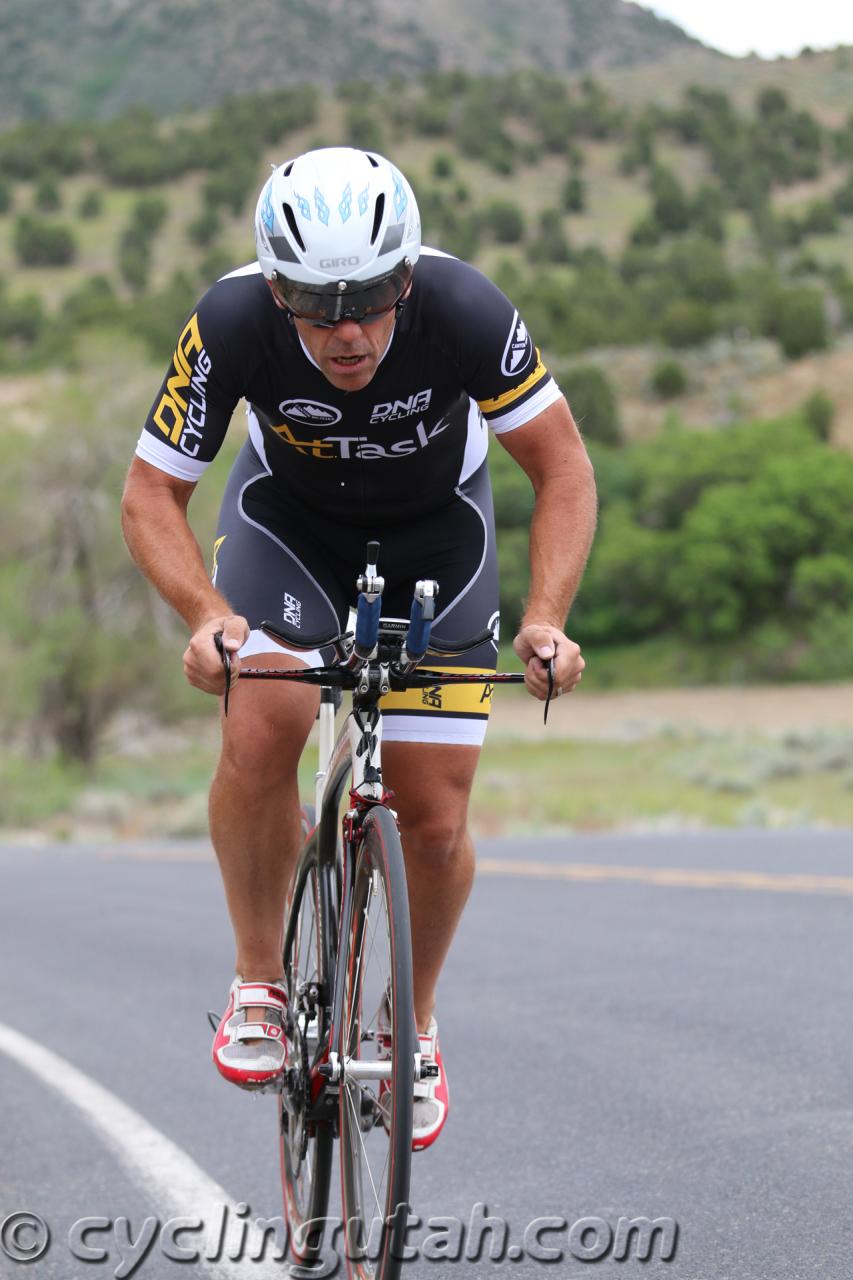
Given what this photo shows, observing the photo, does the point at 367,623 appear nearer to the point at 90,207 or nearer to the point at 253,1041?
the point at 253,1041

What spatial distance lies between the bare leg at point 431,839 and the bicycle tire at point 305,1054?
236mm

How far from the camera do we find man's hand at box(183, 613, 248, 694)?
3779mm

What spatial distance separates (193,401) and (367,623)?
2.83 feet

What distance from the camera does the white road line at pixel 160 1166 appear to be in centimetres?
452

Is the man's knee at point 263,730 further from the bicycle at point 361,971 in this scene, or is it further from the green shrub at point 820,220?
the green shrub at point 820,220

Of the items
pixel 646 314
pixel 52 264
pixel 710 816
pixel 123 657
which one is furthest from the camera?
pixel 52 264

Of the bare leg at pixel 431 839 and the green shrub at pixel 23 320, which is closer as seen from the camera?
the bare leg at pixel 431 839

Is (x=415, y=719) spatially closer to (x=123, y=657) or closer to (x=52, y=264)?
(x=123, y=657)

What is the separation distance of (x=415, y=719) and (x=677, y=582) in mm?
76236

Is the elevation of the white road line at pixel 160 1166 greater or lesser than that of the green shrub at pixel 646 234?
lesser

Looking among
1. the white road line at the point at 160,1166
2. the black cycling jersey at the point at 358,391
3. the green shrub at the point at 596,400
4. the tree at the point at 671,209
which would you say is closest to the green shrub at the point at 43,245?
the tree at the point at 671,209

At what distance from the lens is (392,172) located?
4.03 m

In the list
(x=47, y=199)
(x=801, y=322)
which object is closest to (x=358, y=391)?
(x=801, y=322)

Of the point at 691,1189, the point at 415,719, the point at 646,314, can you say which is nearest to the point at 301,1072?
the point at 415,719
